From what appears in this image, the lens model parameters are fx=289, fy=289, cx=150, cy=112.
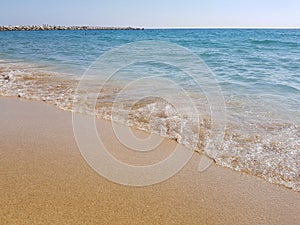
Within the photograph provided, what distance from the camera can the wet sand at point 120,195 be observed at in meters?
2.01

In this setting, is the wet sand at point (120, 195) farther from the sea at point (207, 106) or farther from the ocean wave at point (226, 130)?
the sea at point (207, 106)

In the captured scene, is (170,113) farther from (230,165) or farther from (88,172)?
(88,172)

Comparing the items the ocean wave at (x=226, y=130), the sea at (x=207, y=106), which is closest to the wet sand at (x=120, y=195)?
the ocean wave at (x=226, y=130)

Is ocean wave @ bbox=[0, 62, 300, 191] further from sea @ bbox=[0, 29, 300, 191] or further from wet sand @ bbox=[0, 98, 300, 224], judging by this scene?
wet sand @ bbox=[0, 98, 300, 224]

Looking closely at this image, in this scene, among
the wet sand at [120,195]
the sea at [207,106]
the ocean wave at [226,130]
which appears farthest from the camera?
the sea at [207,106]

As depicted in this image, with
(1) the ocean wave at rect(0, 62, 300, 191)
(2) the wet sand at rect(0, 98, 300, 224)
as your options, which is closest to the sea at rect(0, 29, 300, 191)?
(1) the ocean wave at rect(0, 62, 300, 191)

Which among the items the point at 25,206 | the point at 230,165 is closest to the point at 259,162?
the point at 230,165

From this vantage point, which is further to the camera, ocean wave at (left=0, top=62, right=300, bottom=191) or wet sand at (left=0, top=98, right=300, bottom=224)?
ocean wave at (left=0, top=62, right=300, bottom=191)

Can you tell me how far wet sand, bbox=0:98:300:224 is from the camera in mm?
2010

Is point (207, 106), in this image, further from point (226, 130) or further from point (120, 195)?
point (120, 195)

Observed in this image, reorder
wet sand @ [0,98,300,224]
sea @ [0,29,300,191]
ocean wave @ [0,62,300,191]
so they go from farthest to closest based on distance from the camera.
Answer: sea @ [0,29,300,191]
ocean wave @ [0,62,300,191]
wet sand @ [0,98,300,224]

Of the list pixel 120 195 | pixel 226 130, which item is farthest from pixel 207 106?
pixel 120 195

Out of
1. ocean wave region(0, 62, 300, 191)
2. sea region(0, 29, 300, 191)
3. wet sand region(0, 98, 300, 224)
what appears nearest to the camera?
wet sand region(0, 98, 300, 224)

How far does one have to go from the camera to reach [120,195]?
2.27m
